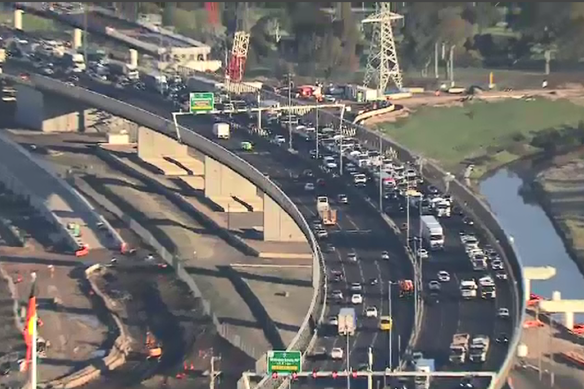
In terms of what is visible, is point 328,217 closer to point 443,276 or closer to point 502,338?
point 443,276

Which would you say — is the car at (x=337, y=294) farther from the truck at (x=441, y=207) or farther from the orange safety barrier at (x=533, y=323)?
the truck at (x=441, y=207)

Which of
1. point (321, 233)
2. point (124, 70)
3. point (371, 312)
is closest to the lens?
point (371, 312)

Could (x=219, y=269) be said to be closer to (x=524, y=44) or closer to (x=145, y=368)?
(x=145, y=368)

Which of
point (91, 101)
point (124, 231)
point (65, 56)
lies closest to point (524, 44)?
point (65, 56)

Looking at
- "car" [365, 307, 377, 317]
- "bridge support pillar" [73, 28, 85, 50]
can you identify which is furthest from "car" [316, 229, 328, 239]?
"bridge support pillar" [73, 28, 85, 50]

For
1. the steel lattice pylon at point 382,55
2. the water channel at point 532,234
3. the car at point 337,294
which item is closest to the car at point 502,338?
the car at point 337,294

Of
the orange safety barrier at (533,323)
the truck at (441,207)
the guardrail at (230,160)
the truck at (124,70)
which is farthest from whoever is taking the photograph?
the truck at (124,70)

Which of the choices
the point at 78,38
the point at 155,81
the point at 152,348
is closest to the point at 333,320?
the point at 152,348
